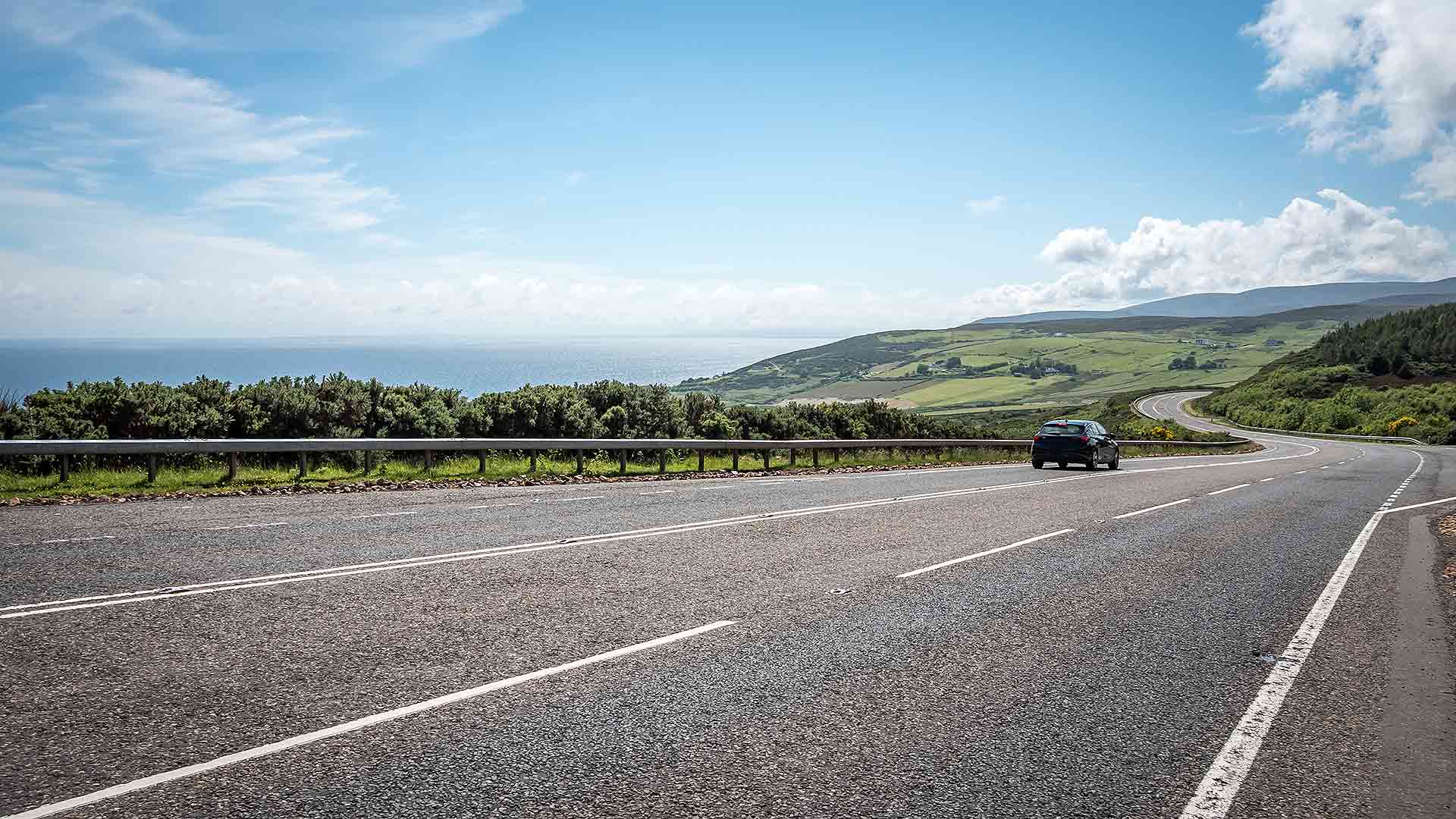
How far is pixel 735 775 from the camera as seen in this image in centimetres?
430

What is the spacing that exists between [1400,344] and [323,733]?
171 meters

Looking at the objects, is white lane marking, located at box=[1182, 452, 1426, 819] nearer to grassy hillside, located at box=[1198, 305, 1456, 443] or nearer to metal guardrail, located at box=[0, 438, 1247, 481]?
metal guardrail, located at box=[0, 438, 1247, 481]

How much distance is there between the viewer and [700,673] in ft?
19.0

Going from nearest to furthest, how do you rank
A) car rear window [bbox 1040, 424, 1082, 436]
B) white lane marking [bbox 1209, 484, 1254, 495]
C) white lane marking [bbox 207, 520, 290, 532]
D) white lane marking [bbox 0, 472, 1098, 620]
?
white lane marking [bbox 0, 472, 1098, 620] < white lane marking [bbox 207, 520, 290, 532] < white lane marking [bbox 1209, 484, 1254, 495] < car rear window [bbox 1040, 424, 1082, 436]

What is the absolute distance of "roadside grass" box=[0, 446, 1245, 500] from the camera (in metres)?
14.8

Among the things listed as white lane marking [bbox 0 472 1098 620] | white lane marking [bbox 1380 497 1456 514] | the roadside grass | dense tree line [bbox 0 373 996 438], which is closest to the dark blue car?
the roadside grass

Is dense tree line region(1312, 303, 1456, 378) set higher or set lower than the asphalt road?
higher

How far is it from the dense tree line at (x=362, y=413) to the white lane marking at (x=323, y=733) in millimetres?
15790

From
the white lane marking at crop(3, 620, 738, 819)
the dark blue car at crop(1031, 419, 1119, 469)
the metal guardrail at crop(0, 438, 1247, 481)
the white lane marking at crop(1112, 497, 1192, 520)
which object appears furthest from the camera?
the dark blue car at crop(1031, 419, 1119, 469)

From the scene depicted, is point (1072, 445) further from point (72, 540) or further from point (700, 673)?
point (72, 540)

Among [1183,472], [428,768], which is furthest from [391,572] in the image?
[1183,472]

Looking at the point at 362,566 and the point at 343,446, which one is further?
the point at 343,446

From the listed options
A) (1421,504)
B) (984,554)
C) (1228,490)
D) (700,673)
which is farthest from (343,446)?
(1421,504)

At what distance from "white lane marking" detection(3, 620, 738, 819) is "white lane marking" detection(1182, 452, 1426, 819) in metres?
3.42
